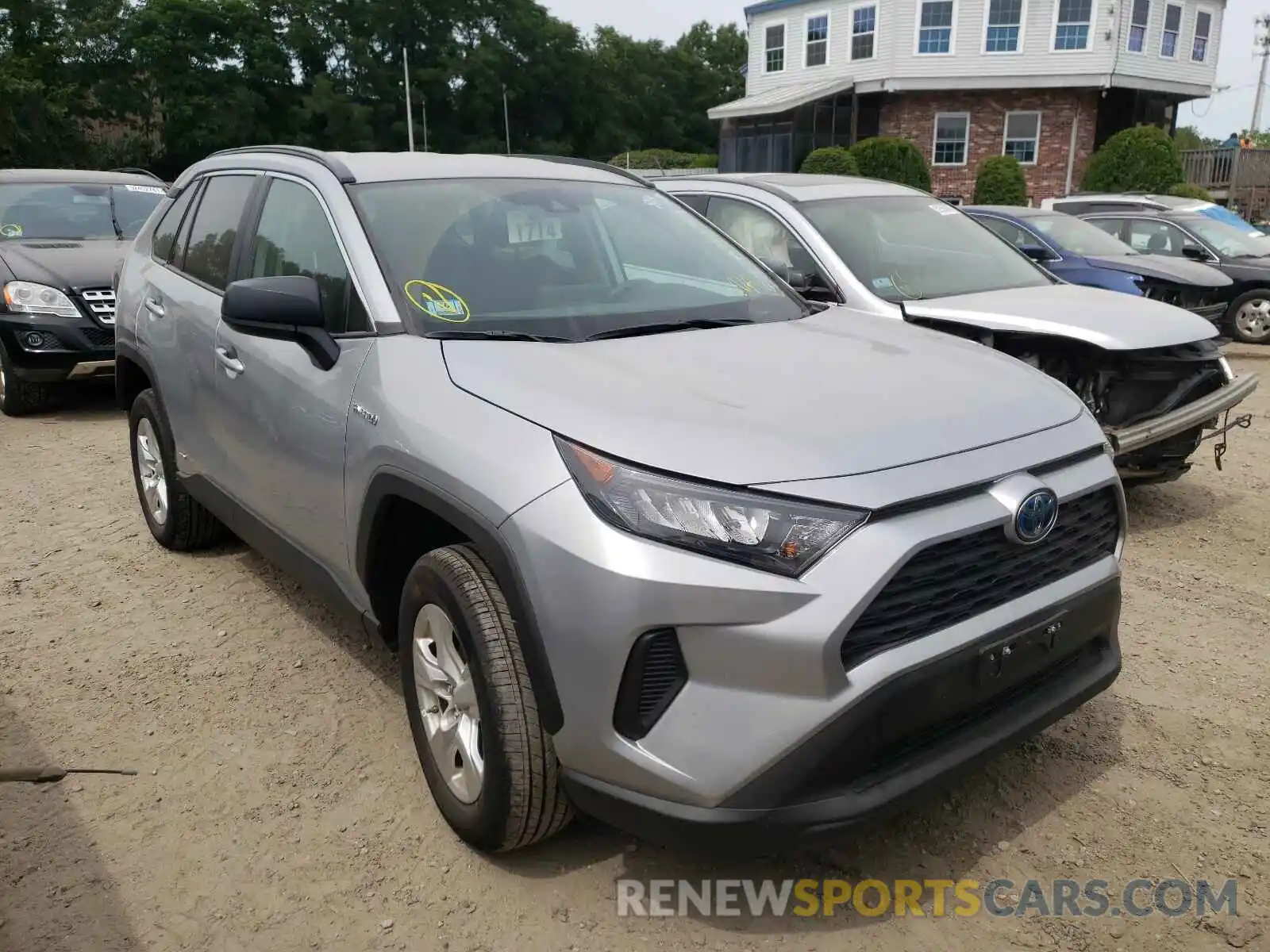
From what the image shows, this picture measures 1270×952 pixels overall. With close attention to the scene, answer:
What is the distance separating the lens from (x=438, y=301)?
2957 millimetres

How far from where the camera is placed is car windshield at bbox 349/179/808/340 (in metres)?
3.00

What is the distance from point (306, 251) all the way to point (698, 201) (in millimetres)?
3503

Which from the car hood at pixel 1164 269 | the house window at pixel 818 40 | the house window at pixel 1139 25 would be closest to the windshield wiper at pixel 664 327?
the car hood at pixel 1164 269

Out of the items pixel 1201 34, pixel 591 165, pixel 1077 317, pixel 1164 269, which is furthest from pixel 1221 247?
pixel 1201 34

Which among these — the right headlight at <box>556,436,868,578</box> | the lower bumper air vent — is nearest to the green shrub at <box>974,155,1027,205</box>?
the right headlight at <box>556,436,868,578</box>

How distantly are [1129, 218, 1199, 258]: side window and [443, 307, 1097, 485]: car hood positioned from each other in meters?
10.5

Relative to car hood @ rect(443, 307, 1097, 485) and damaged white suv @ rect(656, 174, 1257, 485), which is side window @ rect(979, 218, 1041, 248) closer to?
damaged white suv @ rect(656, 174, 1257, 485)

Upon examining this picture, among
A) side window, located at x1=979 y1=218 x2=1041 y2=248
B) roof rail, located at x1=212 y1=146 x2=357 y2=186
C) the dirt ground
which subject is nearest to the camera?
the dirt ground

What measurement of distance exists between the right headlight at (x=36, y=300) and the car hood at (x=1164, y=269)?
8631 millimetres

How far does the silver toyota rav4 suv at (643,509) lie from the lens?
2.12 meters

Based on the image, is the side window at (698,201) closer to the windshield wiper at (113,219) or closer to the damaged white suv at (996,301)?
the damaged white suv at (996,301)

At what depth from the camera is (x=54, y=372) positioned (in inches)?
292

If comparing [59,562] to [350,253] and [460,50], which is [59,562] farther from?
[460,50]

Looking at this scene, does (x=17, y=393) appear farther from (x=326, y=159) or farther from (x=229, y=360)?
(x=326, y=159)
